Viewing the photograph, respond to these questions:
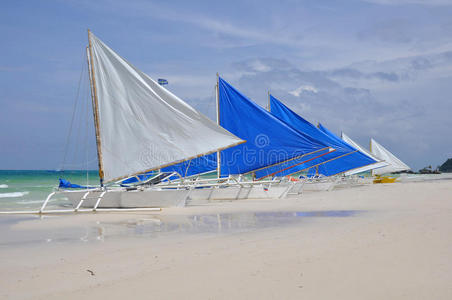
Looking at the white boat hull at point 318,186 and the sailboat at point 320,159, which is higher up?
the sailboat at point 320,159

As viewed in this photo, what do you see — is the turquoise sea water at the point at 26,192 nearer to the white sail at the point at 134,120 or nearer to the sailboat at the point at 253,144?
the white sail at the point at 134,120

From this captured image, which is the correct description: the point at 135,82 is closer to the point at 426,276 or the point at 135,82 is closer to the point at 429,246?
the point at 429,246

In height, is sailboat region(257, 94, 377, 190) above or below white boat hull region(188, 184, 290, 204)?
above

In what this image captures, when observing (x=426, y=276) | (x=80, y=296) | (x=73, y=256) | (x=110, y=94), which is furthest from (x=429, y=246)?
(x=110, y=94)

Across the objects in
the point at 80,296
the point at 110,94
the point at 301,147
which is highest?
the point at 110,94

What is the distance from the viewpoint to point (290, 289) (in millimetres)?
4762

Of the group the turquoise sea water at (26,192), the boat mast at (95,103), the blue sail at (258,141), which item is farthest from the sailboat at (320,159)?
the turquoise sea water at (26,192)

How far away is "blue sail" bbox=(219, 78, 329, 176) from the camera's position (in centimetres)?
2305

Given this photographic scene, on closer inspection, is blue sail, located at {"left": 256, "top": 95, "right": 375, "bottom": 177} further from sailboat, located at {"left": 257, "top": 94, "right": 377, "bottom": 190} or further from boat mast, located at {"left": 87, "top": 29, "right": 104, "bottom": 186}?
boat mast, located at {"left": 87, "top": 29, "right": 104, "bottom": 186}

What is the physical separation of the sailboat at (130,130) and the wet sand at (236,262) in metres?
5.51

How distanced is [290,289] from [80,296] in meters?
2.23

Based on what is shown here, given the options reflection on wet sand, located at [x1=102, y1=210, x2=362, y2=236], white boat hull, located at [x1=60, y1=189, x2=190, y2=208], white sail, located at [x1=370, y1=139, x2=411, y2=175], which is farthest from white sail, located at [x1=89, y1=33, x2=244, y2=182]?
white sail, located at [x1=370, y1=139, x2=411, y2=175]

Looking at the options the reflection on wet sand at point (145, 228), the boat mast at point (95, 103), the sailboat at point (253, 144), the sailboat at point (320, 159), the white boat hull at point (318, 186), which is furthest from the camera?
the white boat hull at point (318, 186)

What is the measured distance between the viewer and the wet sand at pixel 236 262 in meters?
4.79
